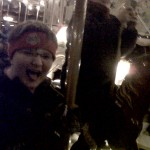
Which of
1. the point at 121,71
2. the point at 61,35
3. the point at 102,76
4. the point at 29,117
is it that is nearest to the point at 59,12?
the point at 61,35

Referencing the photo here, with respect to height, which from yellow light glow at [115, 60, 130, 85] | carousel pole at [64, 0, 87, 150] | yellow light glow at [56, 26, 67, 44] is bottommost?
yellow light glow at [115, 60, 130, 85]

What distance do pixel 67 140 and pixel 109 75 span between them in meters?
0.97

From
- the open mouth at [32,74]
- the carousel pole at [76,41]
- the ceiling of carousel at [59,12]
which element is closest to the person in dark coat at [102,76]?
the open mouth at [32,74]

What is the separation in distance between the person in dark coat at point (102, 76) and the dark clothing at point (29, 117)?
52cm

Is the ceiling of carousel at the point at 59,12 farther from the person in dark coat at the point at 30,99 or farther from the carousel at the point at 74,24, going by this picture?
the person in dark coat at the point at 30,99

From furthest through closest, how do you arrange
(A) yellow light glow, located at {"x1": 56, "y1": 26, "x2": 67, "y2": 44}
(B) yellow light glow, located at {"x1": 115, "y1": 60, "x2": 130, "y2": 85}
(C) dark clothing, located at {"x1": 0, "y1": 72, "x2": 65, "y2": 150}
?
1. (A) yellow light glow, located at {"x1": 56, "y1": 26, "x2": 67, "y2": 44}
2. (B) yellow light glow, located at {"x1": 115, "y1": 60, "x2": 130, "y2": 85}
3. (C) dark clothing, located at {"x1": 0, "y1": 72, "x2": 65, "y2": 150}

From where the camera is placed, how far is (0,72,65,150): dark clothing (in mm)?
1928

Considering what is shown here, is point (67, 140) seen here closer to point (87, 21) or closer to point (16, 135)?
point (16, 135)

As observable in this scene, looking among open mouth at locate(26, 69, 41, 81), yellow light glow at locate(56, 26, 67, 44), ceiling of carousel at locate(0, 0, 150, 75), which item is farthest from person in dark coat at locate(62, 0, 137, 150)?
yellow light glow at locate(56, 26, 67, 44)

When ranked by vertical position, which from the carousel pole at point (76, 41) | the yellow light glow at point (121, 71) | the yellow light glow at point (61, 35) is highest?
the carousel pole at point (76, 41)

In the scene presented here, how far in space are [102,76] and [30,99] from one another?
37.5 inches

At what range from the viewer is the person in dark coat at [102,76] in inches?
109

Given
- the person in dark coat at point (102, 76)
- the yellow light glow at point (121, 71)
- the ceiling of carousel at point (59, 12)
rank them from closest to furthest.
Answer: the person in dark coat at point (102, 76) < the yellow light glow at point (121, 71) < the ceiling of carousel at point (59, 12)

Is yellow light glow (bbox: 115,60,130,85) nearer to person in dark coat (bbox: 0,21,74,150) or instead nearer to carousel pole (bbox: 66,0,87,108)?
person in dark coat (bbox: 0,21,74,150)
